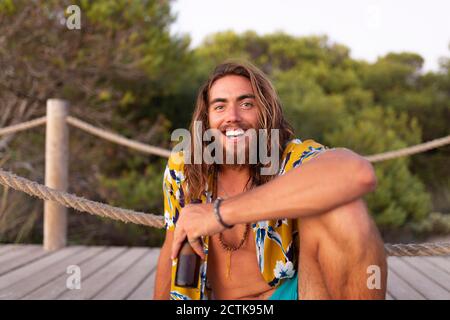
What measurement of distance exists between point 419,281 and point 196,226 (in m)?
2.05

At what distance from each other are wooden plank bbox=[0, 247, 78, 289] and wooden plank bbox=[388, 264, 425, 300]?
204 centimetres

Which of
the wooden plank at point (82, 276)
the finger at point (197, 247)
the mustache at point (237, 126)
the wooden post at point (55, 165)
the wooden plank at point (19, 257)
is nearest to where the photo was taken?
the finger at point (197, 247)

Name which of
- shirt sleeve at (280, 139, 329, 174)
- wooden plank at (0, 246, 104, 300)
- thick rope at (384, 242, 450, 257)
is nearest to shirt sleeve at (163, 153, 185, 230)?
shirt sleeve at (280, 139, 329, 174)

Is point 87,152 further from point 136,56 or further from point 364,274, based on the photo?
point 364,274

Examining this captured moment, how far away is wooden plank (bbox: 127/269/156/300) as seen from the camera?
110 inches

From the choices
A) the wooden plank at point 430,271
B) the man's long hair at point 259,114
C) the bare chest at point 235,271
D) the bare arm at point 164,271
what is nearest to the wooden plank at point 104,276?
the bare arm at point 164,271

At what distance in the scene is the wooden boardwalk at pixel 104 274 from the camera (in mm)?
2857

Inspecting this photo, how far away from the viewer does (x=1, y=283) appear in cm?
299

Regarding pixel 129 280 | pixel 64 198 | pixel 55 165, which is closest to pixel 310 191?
pixel 64 198

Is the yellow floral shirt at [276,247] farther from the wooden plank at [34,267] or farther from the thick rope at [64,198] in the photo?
the wooden plank at [34,267]

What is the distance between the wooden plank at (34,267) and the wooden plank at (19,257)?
0.06 metres

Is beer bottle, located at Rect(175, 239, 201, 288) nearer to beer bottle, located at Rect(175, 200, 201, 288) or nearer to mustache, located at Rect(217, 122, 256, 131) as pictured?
beer bottle, located at Rect(175, 200, 201, 288)

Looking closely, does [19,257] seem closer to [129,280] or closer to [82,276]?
[82,276]

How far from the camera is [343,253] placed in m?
1.50
